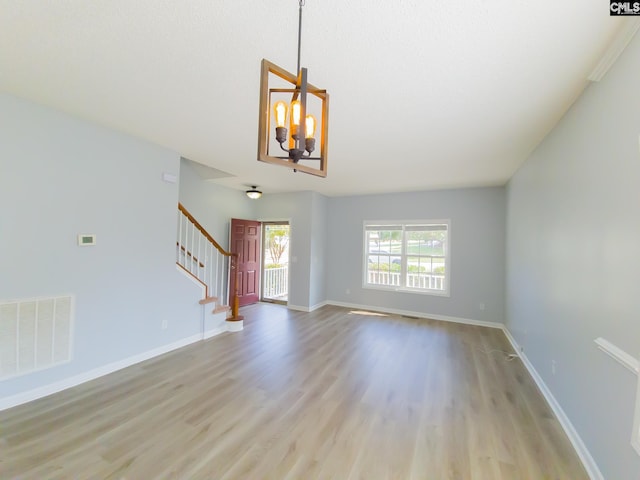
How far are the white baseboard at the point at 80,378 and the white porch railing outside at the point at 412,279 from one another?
403 cm

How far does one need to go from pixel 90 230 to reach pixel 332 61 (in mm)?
2910

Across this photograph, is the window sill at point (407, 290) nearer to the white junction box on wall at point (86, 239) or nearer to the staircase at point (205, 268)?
the staircase at point (205, 268)

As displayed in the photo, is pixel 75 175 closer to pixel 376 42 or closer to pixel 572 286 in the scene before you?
pixel 376 42

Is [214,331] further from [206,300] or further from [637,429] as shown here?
[637,429]

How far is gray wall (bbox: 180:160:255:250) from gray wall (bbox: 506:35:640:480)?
203 inches

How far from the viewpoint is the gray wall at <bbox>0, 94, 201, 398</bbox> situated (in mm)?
2346

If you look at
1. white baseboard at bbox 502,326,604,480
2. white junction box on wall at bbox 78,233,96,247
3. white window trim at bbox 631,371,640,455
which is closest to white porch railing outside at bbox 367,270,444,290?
white baseboard at bbox 502,326,604,480

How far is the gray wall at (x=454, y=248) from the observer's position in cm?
504

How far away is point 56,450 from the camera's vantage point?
6.19ft

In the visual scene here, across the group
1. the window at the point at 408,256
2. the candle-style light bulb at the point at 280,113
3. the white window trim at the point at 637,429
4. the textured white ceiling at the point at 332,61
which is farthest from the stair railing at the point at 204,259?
the white window trim at the point at 637,429

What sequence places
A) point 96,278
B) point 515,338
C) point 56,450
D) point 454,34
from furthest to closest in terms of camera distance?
point 515,338 < point 96,278 < point 56,450 < point 454,34

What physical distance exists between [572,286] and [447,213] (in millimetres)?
3492

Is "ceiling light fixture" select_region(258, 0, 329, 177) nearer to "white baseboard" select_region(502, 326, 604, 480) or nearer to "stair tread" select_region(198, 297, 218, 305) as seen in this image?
"white baseboard" select_region(502, 326, 604, 480)

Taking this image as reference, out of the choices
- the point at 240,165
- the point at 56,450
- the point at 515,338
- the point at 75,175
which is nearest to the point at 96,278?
the point at 75,175
